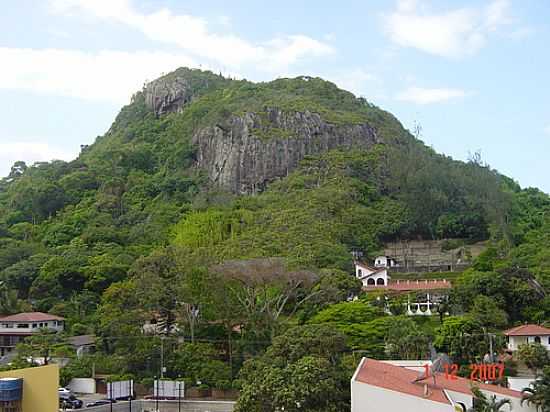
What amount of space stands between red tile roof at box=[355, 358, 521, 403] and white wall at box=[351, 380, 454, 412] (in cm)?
20

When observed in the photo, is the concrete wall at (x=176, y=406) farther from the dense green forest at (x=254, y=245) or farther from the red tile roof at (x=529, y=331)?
the red tile roof at (x=529, y=331)

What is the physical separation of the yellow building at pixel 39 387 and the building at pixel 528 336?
958 inches

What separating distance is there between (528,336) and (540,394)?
10.9 metres

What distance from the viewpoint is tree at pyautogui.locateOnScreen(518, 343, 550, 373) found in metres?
32.3

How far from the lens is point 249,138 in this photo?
7344cm

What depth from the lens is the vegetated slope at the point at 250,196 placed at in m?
53.5

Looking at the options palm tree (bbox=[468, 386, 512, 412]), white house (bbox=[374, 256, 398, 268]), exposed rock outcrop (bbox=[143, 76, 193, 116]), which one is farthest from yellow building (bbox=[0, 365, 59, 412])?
exposed rock outcrop (bbox=[143, 76, 193, 116])

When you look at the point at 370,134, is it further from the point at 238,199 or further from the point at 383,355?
the point at 383,355

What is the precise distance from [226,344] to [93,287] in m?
14.7

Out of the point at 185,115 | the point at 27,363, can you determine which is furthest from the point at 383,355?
the point at 185,115

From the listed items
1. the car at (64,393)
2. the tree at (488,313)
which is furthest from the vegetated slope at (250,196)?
the car at (64,393)

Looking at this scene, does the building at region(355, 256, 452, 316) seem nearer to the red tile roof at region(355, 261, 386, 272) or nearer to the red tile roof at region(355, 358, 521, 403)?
the red tile roof at region(355, 261, 386, 272)

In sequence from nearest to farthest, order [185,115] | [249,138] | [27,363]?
[27,363], [249,138], [185,115]
